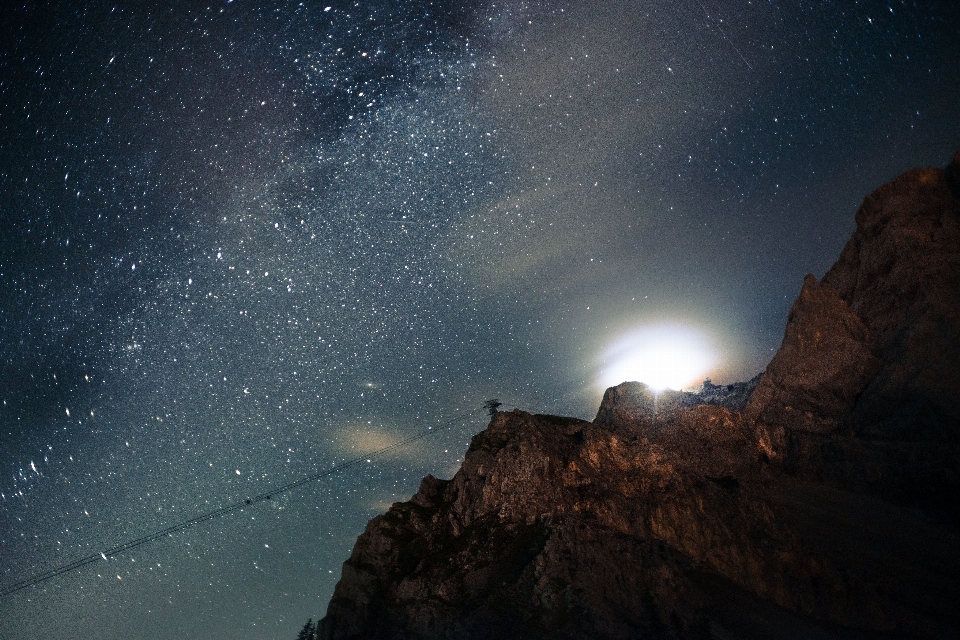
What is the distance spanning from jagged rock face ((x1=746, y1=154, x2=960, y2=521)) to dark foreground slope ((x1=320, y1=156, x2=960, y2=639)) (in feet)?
0.71

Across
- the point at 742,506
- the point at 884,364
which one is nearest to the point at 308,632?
the point at 742,506

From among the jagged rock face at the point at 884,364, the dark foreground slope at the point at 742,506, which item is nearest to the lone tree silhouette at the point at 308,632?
the dark foreground slope at the point at 742,506

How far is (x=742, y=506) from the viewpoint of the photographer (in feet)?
172

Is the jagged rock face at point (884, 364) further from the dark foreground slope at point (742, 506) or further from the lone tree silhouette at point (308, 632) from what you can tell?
the lone tree silhouette at point (308, 632)

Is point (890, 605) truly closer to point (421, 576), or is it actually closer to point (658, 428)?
point (658, 428)

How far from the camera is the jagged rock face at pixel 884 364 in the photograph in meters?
54.8

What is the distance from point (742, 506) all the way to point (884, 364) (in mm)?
30360

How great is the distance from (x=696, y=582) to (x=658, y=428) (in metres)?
23.4

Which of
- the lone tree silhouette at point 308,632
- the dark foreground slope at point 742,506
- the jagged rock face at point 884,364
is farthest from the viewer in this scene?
the lone tree silhouette at point 308,632

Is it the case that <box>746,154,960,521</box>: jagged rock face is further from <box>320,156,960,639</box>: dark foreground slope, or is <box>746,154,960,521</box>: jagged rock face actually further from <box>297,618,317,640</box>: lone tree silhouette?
<box>297,618,317,640</box>: lone tree silhouette

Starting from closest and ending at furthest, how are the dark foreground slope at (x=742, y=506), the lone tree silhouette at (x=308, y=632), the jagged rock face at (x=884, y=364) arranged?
the dark foreground slope at (x=742, y=506), the jagged rock face at (x=884, y=364), the lone tree silhouette at (x=308, y=632)

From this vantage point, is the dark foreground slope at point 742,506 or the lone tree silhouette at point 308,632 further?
the lone tree silhouette at point 308,632

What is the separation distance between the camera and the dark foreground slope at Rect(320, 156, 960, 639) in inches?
1668

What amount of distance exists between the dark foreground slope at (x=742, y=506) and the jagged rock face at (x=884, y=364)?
0.22m
